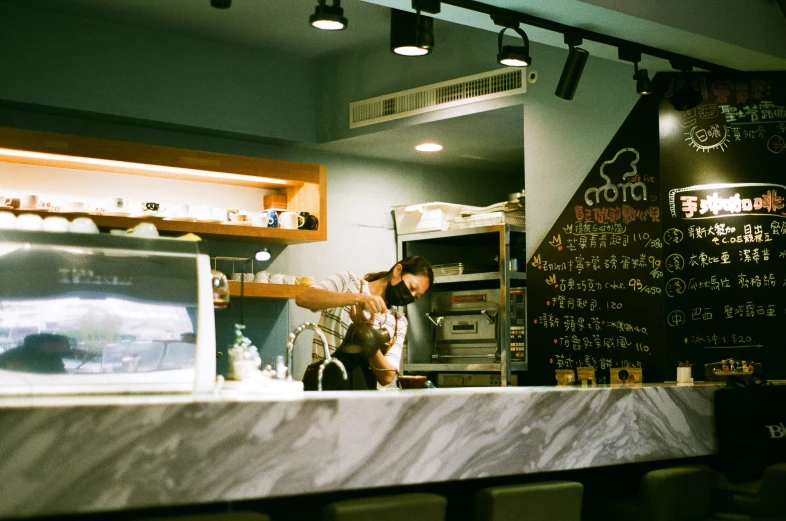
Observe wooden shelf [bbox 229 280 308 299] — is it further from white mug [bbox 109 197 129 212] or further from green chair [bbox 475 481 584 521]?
green chair [bbox 475 481 584 521]

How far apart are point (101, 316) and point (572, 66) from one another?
2.56 m

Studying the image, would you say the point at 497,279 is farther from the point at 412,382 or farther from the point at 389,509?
the point at 389,509

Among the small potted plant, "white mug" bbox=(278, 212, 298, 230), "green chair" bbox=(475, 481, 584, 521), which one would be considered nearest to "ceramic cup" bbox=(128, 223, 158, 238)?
the small potted plant

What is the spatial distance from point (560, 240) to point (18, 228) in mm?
3133

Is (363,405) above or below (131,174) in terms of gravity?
below

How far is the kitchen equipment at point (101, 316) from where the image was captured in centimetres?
238

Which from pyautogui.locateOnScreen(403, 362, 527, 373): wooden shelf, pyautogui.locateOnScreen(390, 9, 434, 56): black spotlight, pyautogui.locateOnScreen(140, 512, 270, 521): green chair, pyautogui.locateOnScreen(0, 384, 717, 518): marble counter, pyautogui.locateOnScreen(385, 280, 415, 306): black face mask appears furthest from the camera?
pyautogui.locateOnScreen(403, 362, 527, 373): wooden shelf

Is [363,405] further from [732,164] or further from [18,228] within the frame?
[732,164]

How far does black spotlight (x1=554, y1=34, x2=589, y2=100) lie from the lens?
13.4ft

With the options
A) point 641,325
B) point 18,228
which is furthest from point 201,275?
point 641,325

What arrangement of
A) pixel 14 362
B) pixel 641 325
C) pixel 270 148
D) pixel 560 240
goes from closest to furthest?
pixel 14 362 < pixel 641 325 < pixel 560 240 < pixel 270 148

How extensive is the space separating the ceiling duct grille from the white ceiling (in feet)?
0.33

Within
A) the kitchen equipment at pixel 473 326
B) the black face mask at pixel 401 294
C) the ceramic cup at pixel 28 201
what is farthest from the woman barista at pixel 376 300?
the ceramic cup at pixel 28 201

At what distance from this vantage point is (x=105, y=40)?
5.24 m
